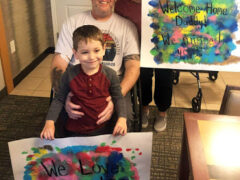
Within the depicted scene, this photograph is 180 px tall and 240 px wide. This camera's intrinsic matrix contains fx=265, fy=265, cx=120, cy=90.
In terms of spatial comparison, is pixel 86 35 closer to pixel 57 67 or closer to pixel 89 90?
pixel 89 90

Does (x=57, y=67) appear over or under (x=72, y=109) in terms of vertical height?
over

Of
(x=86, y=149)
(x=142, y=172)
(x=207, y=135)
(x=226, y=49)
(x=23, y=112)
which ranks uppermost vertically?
(x=226, y=49)

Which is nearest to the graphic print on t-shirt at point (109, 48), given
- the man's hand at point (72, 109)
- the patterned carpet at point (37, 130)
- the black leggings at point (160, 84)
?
the man's hand at point (72, 109)

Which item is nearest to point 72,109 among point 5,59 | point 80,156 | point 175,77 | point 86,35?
point 80,156

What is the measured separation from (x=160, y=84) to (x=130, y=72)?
1.62ft

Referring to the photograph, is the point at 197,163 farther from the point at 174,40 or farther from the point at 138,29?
the point at 138,29

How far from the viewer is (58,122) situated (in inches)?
52.2

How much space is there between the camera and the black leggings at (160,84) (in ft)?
5.89

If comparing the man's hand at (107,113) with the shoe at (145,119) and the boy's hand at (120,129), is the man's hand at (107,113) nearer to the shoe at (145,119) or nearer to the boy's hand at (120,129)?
the boy's hand at (120,129)

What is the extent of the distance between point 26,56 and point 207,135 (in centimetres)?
244

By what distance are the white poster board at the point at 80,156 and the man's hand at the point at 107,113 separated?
178mm

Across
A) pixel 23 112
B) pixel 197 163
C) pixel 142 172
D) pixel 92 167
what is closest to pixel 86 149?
pixel 92 167

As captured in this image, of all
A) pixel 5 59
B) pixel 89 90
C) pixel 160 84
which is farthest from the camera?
pixel 5 59

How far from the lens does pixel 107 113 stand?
1.21m
